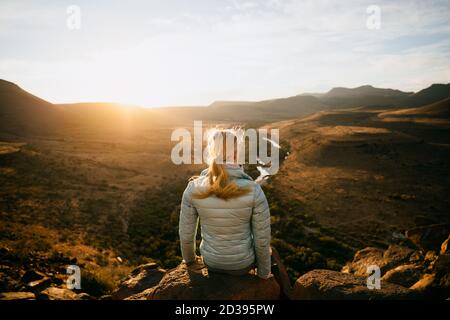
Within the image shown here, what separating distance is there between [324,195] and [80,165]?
2217 cm

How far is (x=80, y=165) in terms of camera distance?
1150 inches

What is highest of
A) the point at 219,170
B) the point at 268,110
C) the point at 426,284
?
the point at 268,110

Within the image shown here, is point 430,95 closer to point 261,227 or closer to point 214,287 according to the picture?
point 261,227

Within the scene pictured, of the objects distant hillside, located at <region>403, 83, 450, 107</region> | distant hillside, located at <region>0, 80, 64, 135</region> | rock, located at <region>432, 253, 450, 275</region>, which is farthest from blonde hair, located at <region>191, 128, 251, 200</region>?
distant hillside, located at <region>403, 83, 450, 107</region>

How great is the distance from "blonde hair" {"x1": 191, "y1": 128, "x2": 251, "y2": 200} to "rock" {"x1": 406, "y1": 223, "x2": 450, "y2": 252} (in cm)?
827

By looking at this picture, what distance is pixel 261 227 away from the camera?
407 centimetres

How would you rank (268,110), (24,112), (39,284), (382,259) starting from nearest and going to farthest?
(39,284)
(382,259)
(24,112)
(268,110)

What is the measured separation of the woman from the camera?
3910 millimetres

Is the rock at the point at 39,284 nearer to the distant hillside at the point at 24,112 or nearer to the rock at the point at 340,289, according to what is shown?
the rock at the point at 340,289

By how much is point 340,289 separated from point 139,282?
13.5 feet

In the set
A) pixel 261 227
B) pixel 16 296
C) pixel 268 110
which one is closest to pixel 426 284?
pixel 261 227

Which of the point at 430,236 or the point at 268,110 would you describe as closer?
the point at 430,236

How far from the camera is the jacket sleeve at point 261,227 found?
156 inches

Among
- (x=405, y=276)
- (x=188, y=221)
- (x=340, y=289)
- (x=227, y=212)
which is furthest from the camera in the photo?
(x=405, y=276)
